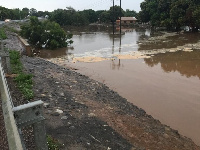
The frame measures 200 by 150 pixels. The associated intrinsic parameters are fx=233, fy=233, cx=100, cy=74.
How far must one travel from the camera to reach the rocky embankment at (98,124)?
206 inches

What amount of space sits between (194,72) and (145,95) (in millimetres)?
5661

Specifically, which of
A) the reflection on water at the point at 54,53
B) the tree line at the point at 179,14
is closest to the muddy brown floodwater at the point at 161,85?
the reflection on water at the point at 54,53

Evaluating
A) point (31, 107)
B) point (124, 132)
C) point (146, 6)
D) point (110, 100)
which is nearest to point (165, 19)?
point (146, 6)

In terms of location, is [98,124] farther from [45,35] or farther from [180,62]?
[45,35]

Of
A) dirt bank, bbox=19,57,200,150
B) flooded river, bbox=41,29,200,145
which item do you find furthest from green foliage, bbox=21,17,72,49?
dirt bank, bbox=19,57,200,150

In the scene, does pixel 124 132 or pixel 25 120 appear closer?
pixel 25 120

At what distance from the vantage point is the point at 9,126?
2189 millimetres

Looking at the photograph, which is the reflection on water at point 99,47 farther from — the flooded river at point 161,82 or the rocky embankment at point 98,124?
the rocky embankment at point 98,124

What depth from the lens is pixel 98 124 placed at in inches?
241

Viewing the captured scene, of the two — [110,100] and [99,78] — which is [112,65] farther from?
[110,100]

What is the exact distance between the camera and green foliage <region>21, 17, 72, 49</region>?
24594mm

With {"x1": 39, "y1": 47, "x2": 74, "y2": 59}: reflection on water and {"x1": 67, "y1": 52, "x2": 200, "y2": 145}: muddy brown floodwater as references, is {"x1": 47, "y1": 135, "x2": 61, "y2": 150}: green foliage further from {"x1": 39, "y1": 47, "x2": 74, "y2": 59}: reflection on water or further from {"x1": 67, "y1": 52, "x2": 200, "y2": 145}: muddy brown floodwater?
{"x1": 39, "y1": 47, "x2": 74, "y2": 59}: reflection on water

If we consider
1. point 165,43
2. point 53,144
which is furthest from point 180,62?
point 53,144

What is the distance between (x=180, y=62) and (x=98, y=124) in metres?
13.1
